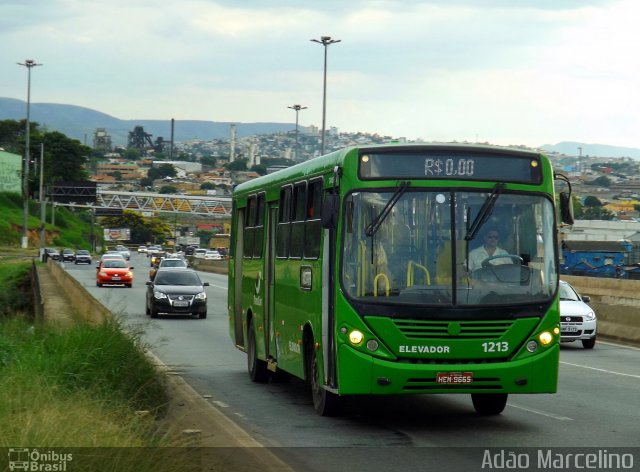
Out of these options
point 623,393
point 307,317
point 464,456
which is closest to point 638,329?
point 623,393

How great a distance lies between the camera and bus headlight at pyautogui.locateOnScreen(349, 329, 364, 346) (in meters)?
12.9

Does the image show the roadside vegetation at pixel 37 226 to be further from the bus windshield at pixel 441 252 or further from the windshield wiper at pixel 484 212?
the windshield wiper at pixel 484 212

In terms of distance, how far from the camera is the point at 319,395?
47.5ft

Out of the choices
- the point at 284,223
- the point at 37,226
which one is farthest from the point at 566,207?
the point at 37,226

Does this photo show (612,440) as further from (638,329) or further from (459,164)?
(638,329)

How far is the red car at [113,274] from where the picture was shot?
5678 centimetres

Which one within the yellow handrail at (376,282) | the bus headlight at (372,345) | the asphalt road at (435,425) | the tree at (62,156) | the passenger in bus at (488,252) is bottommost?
the asphalt road at (435,425)

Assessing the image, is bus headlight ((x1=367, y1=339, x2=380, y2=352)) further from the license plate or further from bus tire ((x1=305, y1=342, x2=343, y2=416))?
bus tire ((x1=305, y1=342, x2=343, y2=416))

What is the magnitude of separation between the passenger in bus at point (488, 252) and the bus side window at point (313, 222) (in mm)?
1835

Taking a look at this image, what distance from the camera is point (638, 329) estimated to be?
28.3 m

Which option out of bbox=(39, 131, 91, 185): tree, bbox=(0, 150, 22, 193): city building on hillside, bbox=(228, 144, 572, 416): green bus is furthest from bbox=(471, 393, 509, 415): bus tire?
bbox=(39, 131, 91, 185): tree

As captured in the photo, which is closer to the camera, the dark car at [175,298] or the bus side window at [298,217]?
the bus side window at [298,217]

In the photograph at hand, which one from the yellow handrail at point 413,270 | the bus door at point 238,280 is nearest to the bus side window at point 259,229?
the bus door at point 238,280

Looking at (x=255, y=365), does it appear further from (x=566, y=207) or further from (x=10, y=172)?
(x=10, y=172)
